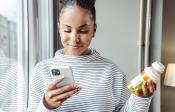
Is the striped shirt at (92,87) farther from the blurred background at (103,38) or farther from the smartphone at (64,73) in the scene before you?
Answer: the blurred background at (103,38)

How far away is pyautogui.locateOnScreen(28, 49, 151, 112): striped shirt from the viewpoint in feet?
2.50

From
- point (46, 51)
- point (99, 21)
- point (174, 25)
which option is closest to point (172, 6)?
point (174, 25)

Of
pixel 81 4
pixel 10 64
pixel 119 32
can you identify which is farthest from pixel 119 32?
pixel 81 4

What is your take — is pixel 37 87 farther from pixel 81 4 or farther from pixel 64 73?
pixel 81 4

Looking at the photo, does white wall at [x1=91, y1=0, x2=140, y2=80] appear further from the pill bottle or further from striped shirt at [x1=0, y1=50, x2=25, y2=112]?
the pill bottle

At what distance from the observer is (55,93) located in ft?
2.18

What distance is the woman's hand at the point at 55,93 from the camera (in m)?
0.67

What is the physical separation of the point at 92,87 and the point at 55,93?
Answer: 147 mm

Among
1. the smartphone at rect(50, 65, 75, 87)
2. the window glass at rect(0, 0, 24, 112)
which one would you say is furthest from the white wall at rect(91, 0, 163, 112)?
the smartphone at rect(50, 65, 75, 87)

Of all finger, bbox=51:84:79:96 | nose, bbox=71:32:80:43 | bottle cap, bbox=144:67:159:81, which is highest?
nose, bbox=71:32:80:43

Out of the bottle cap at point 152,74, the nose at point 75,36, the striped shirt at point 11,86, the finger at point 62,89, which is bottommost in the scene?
the striped shirt at point 11,86

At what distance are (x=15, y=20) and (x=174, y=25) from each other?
45.0 inches

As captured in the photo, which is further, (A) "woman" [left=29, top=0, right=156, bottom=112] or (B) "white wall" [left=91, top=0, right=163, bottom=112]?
(B) "white wall" [left=91, top=0, right=163, bottom=112]

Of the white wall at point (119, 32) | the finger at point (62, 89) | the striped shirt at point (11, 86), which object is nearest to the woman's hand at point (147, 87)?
the finger at point (62, 89)
